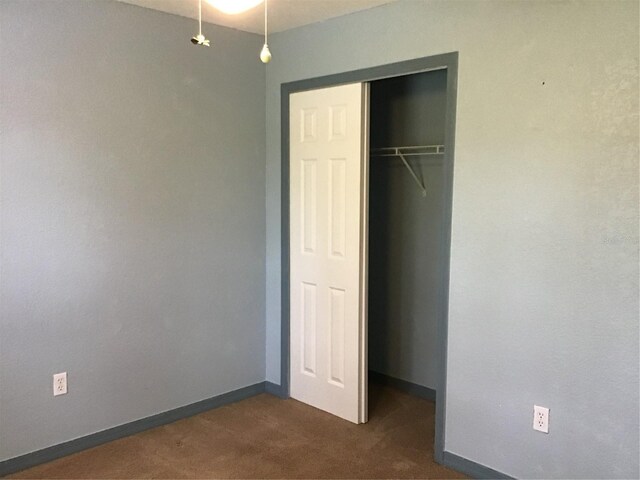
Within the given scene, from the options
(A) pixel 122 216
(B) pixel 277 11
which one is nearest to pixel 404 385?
(A) pixel 122 216

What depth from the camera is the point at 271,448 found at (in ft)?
10.2

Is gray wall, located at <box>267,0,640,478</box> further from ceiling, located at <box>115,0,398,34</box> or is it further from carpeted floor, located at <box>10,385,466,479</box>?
carpeted floor, located at <box>10,385,466,479</box>

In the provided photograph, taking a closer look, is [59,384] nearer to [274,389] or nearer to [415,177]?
[274,389]

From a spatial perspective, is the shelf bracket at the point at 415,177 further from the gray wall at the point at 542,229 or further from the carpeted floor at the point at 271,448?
the carpeted floor at the point at 271,448

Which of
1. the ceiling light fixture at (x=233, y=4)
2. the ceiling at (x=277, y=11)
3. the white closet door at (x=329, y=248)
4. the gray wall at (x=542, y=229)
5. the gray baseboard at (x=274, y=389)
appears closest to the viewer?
the ceiling light fixture at (x=233, y=4)

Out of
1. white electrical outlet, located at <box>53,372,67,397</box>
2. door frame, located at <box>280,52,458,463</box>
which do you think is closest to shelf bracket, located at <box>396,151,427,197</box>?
door frame, located at <box>280,52,458,463</box>

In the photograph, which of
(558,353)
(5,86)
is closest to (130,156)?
(5,86)

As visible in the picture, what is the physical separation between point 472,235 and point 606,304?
0.66 m

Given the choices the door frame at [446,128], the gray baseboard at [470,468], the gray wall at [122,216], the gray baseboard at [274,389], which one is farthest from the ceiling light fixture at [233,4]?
the gray baseboard at [274,389]

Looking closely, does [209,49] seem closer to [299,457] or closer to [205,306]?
[205,306]

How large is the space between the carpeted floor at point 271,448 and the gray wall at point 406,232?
0.47m

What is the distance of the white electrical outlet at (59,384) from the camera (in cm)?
293

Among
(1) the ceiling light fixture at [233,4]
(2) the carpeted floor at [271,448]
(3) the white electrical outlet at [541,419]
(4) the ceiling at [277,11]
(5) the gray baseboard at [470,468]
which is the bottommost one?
(2) the carpeted floor at [271,448]

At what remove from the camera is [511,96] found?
101 inches
